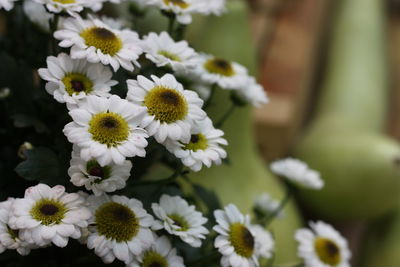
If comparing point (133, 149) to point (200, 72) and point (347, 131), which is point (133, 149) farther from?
point (347, 131)

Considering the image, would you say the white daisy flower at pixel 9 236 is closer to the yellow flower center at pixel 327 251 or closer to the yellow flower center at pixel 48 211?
the yellow flower center at pixel 48 211

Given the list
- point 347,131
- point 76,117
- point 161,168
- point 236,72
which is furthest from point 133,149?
point 347,131

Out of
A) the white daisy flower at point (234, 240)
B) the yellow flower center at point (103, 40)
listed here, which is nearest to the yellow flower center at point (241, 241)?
the white daisy flower at point (234, 240)

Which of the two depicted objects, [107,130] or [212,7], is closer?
[107,130]

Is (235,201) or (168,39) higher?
(168,39)

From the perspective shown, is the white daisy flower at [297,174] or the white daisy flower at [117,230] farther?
the white daisy flower at [297,174]

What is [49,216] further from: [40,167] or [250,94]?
[250,94]

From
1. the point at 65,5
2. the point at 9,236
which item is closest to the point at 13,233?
the point at 9,236
